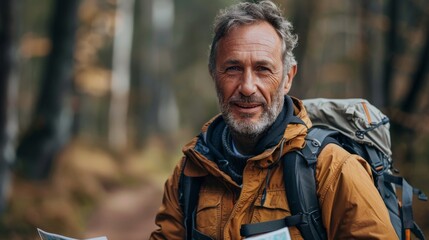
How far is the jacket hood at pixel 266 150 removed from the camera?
3.11 meters

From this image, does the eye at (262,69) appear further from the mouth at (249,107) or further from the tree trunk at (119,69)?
the tree trunk at (119,69)

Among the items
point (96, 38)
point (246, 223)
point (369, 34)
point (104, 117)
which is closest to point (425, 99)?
point (369, 34)

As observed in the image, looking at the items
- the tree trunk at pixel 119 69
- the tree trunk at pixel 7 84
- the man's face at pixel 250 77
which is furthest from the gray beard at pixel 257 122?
the tree trunk at pixel 119 69

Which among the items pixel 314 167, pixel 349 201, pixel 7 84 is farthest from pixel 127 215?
pixel 349 201

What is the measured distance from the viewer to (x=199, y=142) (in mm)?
3457

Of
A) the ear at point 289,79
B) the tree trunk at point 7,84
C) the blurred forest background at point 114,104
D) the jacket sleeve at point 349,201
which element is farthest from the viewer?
the blurred forest background at point 114,104

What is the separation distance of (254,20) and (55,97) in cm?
970

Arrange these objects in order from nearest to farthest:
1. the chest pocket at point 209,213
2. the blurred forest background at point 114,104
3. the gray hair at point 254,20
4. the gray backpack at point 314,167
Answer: the gray backpack at point 314,167 → the chest pocket at point 209,213 → the gray hair at point 254,20 → the blurred forest background at point 114,104

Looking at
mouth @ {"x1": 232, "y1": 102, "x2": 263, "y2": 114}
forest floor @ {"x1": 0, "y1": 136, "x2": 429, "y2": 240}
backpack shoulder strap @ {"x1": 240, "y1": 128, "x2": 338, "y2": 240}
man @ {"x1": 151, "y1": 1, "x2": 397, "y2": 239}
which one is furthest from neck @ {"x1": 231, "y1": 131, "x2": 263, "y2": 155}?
forest floor @ {"x1": 0, "y1": 136, "x2": 429, "y2": 240}

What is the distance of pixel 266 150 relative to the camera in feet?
10.3

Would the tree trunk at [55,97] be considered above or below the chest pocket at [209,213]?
above

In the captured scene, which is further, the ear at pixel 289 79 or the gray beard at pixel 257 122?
the ear at pixel 289 79

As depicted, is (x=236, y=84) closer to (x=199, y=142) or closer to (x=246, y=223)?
(x=199, y=142)

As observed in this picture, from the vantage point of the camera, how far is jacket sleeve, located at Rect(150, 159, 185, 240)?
3605mm
